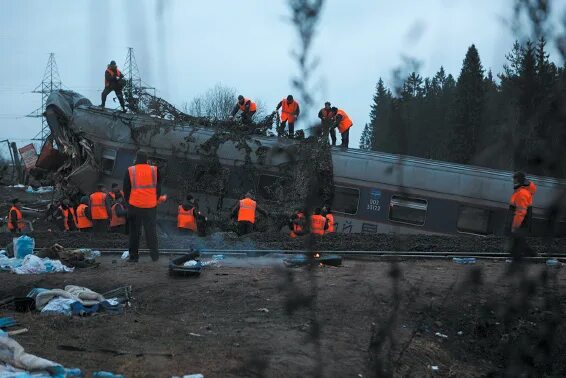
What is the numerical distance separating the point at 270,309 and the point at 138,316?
4.83 ft

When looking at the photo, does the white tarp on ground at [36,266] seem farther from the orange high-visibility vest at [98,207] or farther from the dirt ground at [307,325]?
the orange high-visibility vest at [98,207]

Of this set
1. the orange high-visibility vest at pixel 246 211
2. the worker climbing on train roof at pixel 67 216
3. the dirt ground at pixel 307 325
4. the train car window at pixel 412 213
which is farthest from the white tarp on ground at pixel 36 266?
the train car window at pixel 412 213

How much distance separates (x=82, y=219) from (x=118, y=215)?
114 cm

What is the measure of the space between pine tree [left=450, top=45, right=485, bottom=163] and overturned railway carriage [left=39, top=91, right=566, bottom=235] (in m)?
10.7

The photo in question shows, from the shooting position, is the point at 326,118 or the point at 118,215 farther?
the point at 118,215

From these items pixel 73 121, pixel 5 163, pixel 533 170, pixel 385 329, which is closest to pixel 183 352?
pixel 385 329

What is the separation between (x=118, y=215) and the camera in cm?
1526

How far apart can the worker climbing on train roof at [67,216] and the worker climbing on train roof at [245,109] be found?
5282mm

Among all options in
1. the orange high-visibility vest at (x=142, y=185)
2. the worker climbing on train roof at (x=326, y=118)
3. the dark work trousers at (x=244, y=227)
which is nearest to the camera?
the worker climbing on train roof at (x=326, y=118)

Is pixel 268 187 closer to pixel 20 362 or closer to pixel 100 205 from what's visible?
pixel 100 205

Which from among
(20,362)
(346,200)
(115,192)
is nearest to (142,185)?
(20,362)

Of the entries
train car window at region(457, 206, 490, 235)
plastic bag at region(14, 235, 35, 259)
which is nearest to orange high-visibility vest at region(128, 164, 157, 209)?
plastic bag at region(14, 235, 35, 259)

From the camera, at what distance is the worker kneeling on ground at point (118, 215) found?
49.7ft

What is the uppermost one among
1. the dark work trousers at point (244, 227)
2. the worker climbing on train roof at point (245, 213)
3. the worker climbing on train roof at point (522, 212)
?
the worker climbing on train roof at point (522, 212)
